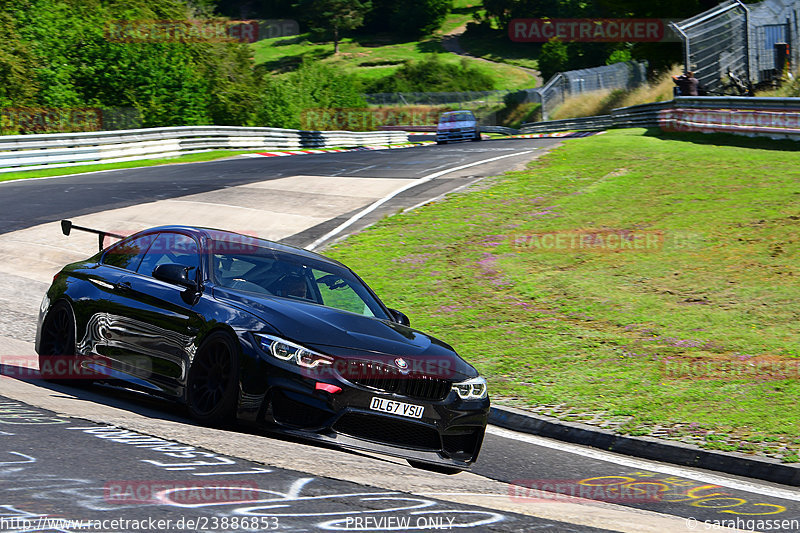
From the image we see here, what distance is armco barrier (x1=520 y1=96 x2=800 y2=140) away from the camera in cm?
2303

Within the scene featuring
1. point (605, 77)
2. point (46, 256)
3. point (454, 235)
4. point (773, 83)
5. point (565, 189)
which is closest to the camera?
point (46, 256)

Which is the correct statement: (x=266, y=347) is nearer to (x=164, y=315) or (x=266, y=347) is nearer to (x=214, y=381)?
(x=214, y=381)

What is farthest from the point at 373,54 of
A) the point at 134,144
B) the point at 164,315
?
the point at 164,315

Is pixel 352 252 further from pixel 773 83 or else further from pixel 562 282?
pixel 773 83

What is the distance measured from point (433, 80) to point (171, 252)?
3657 inches

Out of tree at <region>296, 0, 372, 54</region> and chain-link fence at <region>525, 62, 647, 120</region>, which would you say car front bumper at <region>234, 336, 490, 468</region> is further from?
tree at <region>296, 0, 372, 54</region>

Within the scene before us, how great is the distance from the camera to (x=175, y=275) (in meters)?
7.08

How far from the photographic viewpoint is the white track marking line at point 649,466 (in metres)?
6.97

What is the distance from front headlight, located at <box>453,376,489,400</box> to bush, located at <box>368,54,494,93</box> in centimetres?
9148

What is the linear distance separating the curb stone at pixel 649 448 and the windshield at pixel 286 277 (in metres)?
1.79

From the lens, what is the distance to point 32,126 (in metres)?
37.5

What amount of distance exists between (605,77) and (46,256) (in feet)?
145

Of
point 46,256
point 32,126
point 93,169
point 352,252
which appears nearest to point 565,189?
point 352,252

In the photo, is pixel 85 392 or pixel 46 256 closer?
pixel 85 392
